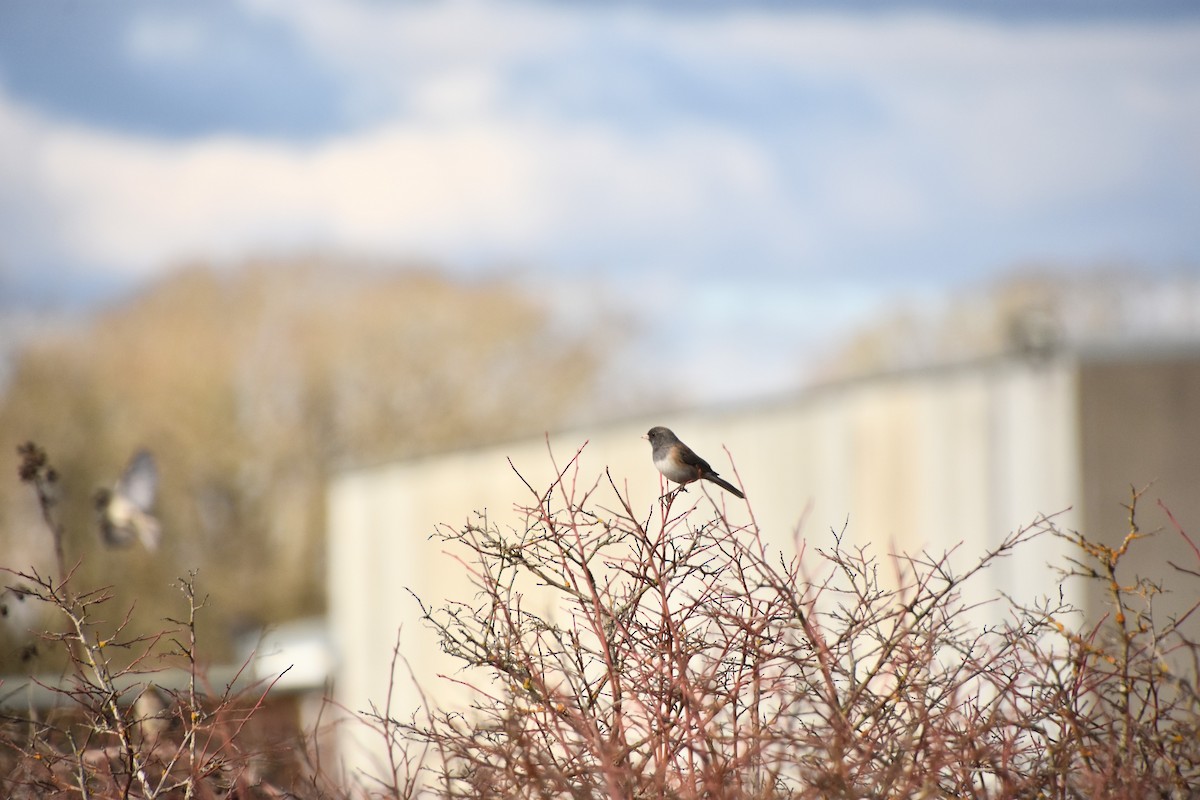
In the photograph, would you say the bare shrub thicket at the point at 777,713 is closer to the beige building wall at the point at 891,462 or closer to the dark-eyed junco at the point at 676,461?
the dark-eyed junco at the point at 676,461

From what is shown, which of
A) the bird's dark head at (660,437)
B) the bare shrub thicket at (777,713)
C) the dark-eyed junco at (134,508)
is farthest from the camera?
the dark-eyed junco at (134,508)

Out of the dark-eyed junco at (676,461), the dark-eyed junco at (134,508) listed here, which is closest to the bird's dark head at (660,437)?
the dark-eyed junco at (676,461)

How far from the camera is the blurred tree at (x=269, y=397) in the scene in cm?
3600

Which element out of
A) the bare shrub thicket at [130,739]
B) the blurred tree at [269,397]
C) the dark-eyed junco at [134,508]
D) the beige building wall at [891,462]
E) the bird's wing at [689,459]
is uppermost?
the blurred tree at [269,397]

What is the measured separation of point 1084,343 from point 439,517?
505 inches

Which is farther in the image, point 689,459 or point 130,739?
point 689,459

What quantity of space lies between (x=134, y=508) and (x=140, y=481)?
144 mm

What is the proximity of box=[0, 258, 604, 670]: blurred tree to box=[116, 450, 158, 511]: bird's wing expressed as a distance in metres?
26.9

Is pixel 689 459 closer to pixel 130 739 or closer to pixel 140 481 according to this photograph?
pixel 130 739

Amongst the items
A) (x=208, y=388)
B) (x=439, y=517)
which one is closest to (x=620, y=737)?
(x=439, y=517)

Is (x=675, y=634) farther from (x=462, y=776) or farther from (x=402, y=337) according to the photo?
(x=402, y=337)

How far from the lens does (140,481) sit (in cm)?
635

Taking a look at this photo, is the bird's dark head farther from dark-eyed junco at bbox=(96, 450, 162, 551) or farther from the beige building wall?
the beige building wall

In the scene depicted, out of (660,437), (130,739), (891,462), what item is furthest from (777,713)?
(891,462)
